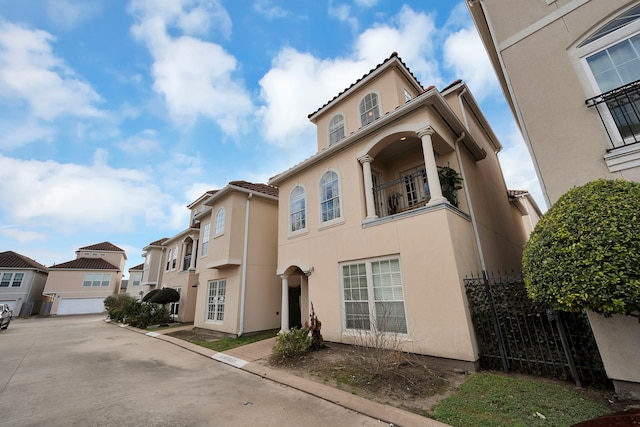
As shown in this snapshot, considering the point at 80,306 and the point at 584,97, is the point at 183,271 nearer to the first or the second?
the point at 584,97

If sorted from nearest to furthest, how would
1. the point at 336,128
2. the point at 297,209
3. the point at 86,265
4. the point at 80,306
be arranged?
the point at 297,209, the point at 336,128, the point at 80,306, the point at 86,265

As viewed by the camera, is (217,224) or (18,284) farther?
(18,284)

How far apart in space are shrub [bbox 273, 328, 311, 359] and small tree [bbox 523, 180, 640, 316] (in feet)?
19.0

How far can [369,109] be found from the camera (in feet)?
32.7

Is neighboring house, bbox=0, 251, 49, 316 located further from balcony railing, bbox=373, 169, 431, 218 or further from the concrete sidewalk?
balcony railing, bbox=373, 169, 431, 218

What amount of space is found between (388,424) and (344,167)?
7.10 meters

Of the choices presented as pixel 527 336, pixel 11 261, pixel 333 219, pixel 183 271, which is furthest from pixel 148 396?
pixel 11 261

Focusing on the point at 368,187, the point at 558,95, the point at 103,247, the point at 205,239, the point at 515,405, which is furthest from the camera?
the point at 103,247

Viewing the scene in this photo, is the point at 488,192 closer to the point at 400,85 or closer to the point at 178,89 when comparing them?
the point at 400,85

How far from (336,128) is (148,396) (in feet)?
34.6

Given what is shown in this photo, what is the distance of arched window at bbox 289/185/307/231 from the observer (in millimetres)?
10078

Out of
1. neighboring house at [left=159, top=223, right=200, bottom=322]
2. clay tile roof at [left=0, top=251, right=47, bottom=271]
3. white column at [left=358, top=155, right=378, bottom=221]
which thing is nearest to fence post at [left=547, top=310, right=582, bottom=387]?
white column at [left=358, top=155, right=378, bottom=221]

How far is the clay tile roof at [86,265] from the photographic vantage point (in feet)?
101

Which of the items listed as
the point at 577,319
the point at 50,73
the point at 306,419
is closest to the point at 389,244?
the point at 577,319
